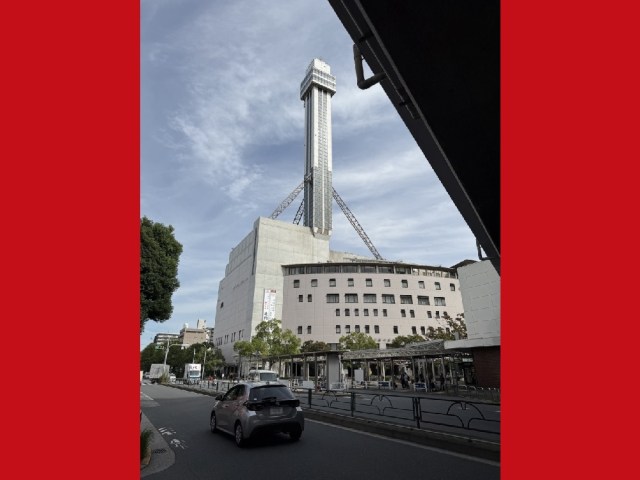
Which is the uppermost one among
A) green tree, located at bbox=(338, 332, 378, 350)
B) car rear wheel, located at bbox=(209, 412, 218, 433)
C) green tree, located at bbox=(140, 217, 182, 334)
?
green tree, located at bbox=(140, 217, 182, 334)

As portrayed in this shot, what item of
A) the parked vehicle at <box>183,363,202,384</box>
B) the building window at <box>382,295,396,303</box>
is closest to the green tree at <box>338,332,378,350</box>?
the building window at <box>382,295,396,303</box>

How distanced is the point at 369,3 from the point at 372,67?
774mm

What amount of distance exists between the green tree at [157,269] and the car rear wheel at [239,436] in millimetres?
12256

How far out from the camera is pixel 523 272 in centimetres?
147

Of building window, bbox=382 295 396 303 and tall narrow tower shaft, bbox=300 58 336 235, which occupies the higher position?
tall narrow tower shaft, bbox=300 58 336 235

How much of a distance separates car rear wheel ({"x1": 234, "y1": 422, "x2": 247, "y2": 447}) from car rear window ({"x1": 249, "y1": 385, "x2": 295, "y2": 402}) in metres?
0.73

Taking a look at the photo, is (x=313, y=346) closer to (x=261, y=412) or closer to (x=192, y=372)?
(x=192, y=372)

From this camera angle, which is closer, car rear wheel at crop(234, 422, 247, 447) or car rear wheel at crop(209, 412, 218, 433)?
car rear wheel at crop(234, 422, 247, 447)

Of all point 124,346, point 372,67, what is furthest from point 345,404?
point 124,346

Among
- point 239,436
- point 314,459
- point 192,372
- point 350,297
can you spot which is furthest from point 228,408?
point 350,297

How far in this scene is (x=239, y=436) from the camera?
9.72 meters

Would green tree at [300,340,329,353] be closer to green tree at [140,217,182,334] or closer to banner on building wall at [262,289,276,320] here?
banner on building wall at [262,289,276,320]

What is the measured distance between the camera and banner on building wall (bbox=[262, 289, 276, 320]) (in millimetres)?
76250

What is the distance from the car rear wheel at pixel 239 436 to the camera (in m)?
9.54
